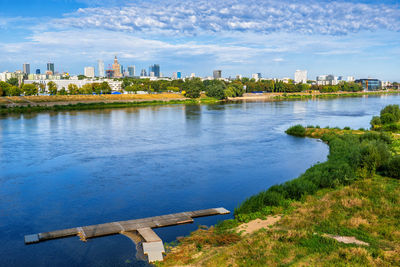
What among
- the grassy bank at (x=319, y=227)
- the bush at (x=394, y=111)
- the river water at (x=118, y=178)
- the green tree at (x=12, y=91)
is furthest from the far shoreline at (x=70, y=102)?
the grassy bank at (x=319, y=227)

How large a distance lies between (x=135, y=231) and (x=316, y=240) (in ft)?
14.2

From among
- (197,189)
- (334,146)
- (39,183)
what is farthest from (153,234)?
(334,146)

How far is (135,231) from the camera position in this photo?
28.5 ft

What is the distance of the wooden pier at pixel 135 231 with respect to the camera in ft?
25.7

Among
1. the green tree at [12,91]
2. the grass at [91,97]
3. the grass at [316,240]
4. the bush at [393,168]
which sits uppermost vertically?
the green tree at [12,91]

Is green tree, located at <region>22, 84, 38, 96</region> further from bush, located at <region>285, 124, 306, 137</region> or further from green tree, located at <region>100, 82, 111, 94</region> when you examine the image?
bush, located at <region>285, 124, 306, 137</region>

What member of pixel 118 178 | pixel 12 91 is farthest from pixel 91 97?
pixel 118 178

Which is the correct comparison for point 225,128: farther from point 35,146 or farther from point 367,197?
point 367,197

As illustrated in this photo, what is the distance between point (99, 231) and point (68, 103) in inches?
1962

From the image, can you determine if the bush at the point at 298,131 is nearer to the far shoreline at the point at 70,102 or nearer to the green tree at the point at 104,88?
the far shoreline at the point at 70,102

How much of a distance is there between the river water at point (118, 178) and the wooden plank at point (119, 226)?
178 millimetres

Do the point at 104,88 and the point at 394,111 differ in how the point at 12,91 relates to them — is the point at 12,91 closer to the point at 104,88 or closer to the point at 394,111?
the point at 104,88

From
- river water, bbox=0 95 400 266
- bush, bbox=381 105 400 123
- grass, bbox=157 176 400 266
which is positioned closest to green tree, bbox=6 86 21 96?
river water, bbox=0 95 400 266

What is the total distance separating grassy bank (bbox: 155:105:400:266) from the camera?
6.52m
